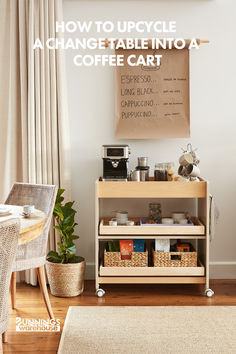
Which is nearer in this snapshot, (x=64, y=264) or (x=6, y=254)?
(x=6, y=254)

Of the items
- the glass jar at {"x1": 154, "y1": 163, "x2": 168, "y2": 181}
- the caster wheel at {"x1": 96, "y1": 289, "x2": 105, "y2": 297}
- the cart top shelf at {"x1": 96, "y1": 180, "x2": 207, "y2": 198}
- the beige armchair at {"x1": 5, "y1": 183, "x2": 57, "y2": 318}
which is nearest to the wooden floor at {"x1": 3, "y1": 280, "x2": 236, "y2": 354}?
the caster wheel at {"x1": 96, "y1": 289, "x2": 105, "y2": 297}

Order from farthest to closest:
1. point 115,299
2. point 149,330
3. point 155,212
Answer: point 155,212
point 115,299
point 149,330

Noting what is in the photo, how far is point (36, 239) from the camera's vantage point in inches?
110

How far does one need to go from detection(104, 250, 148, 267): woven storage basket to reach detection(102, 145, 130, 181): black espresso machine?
0.55 meters

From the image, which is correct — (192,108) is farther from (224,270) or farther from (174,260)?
(224,270)

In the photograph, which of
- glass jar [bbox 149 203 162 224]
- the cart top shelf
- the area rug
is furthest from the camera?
glass jar [bbox 149 203 162 224]

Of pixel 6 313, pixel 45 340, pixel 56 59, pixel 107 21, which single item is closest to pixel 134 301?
pixel 45 340

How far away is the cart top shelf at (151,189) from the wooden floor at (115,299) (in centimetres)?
73

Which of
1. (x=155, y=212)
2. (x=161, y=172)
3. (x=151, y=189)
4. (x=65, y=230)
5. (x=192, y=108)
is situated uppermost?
(x=192, y=108)

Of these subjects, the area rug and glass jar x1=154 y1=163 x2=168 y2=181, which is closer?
the area rug

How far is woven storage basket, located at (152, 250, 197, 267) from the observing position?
3311 millimetres

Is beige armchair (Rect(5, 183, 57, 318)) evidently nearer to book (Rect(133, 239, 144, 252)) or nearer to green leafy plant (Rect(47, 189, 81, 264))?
green leafy plant (Rect(47, 189, 81, 264))

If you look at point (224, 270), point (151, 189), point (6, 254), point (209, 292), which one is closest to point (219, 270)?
point (224, 270)

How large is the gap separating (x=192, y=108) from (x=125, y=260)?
134cm
